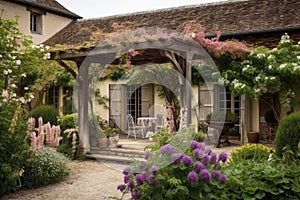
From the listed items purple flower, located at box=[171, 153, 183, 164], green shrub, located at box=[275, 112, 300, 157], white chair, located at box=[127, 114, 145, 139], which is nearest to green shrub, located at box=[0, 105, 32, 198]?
purple flower, located at box=[171, 153, 183, 164]

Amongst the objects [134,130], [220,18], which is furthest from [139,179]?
[220,18]

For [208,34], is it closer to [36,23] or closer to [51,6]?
[51,6]

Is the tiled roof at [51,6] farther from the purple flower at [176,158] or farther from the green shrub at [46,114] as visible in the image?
the purple flower at [176,158]

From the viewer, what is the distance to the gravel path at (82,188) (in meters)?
5.40

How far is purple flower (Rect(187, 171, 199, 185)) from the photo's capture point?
3.32m

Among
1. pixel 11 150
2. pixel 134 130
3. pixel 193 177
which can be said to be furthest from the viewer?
pixel 134 130

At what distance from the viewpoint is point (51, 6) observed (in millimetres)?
15031

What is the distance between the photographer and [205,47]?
26.2 ft

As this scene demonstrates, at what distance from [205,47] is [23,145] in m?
4.39

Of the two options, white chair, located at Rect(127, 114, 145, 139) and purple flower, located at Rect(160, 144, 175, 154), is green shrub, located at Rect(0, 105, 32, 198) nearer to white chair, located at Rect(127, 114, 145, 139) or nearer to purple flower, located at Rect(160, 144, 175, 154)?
purple flower, located at Rect(160, 144, 175, 154)

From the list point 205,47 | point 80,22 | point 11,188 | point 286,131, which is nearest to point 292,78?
point 205,47

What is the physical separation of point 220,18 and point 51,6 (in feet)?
24.5

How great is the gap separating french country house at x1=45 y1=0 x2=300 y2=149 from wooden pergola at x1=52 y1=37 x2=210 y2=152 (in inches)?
1.8

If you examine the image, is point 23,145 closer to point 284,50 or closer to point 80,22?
point 284,50
